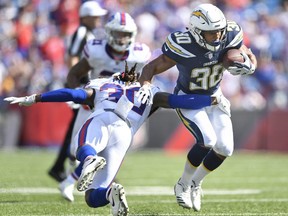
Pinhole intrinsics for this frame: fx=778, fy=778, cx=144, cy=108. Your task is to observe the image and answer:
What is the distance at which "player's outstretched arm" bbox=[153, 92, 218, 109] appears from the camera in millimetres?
5223

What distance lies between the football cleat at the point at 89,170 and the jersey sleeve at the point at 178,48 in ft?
4.07

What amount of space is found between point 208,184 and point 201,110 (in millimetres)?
2229

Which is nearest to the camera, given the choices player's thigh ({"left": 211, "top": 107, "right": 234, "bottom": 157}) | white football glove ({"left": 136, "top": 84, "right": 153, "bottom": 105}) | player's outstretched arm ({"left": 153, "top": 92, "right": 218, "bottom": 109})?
white football glove ({"left": 136, "top": 84, "right": 153, "bottom": 105})

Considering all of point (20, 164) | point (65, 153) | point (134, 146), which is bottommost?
point (134, 146)

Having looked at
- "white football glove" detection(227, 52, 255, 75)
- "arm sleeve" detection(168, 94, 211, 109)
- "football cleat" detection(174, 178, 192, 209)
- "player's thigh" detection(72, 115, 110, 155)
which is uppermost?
"white football glove" detection(227, 52, 255, 75)

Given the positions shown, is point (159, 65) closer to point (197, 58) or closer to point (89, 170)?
point (197, 58)

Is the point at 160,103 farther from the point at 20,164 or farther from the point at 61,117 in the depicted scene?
the point at 61,117

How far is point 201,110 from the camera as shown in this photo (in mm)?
5766

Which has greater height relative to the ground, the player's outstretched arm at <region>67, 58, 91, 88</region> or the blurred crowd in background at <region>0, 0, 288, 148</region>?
the player's outstretched arm at <region>67, 58, 91, 88</region>

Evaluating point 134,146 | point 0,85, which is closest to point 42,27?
point 0,85

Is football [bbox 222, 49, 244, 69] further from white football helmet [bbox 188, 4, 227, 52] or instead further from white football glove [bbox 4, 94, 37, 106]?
white football glove [bbox 4, 94, 37, 106]

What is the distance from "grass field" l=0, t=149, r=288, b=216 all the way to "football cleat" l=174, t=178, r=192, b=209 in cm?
6

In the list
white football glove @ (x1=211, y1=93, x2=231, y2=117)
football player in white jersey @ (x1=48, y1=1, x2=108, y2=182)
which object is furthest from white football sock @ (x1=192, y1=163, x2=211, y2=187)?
football player in white jersey @ (x1=48, y1=1, x2=108, y2=182)

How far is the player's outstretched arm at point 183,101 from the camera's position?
5.22m
